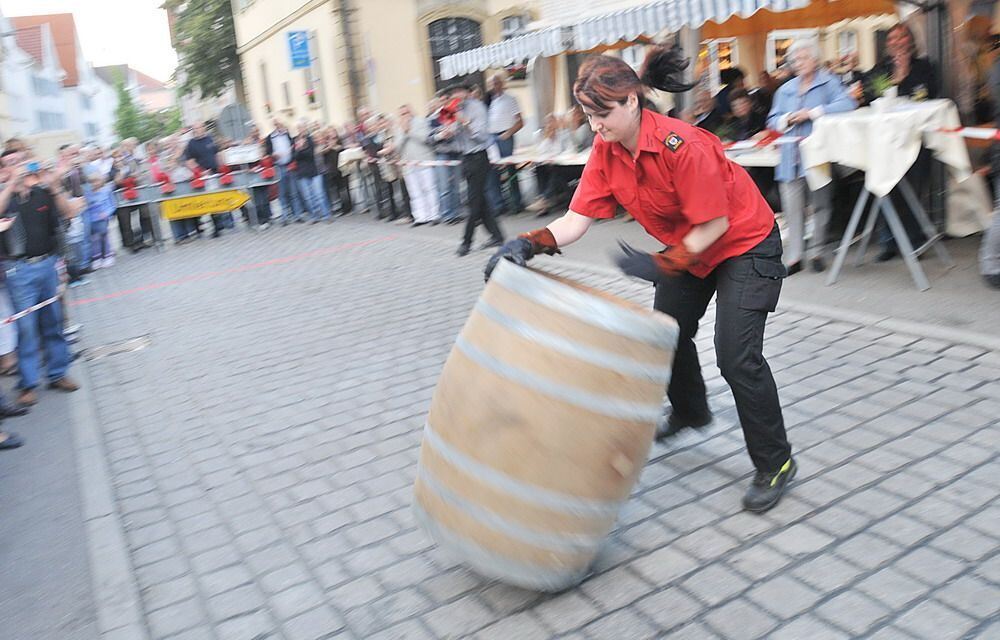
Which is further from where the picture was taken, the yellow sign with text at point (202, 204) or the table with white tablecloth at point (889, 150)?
the yellow sign with text at point (202, 204)

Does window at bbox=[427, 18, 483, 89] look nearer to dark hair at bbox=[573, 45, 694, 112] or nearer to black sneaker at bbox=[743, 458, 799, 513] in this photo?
dark hair at bbox=[573, 45, 694, 112]

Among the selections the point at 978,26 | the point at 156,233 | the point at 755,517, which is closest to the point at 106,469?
the point at 755,517

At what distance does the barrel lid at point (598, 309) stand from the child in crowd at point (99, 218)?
41.5 feet

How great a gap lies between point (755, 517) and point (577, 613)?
0.91 metres

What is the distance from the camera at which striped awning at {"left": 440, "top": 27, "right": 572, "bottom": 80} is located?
488 inches

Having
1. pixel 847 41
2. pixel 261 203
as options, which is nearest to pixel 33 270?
pixel 261 203

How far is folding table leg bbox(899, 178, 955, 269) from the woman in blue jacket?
2.13ft

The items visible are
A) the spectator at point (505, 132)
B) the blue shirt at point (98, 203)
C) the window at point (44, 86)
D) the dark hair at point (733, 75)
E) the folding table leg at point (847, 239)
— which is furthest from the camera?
the window at point (44, 86)

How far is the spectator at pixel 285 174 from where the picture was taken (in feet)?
53.9

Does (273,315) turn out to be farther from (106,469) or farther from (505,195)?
(505,195)

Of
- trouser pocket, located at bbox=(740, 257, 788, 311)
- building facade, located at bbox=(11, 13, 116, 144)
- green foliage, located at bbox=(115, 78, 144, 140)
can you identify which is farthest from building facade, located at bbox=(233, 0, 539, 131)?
green foliage, located at bbox=(115, 78, 144, 140)

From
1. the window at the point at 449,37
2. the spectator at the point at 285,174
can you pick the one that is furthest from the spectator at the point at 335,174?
the window at the point at 449,37

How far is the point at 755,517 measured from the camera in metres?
3.59

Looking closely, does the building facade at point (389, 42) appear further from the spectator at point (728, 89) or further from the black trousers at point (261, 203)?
the spectator at point (728, 89)
